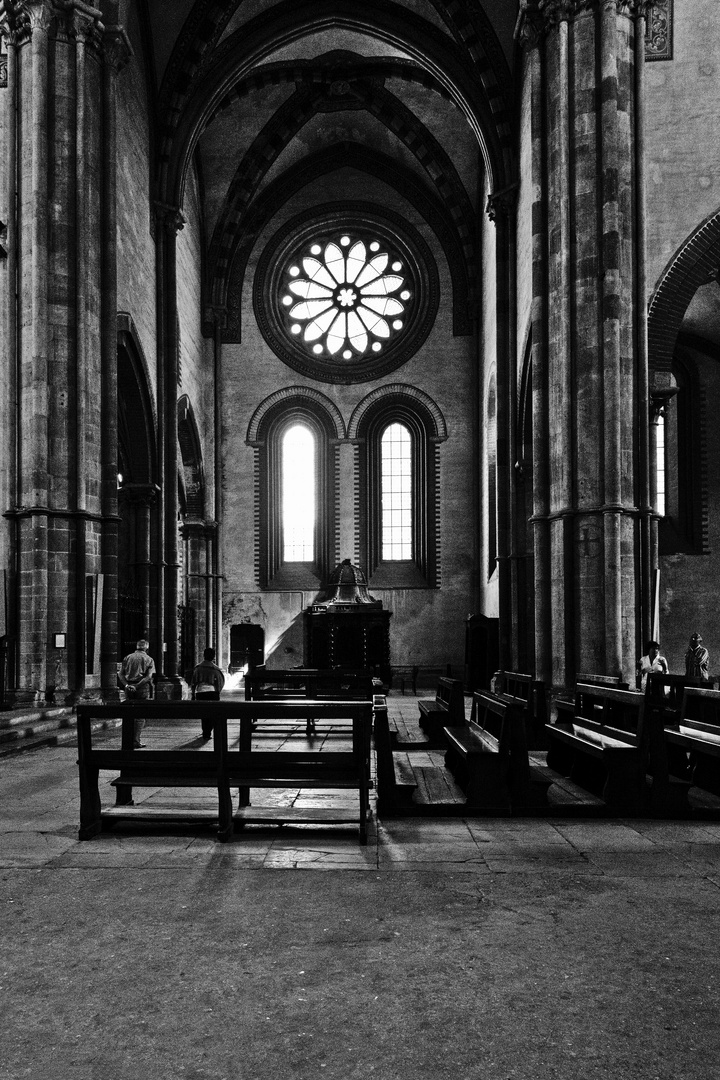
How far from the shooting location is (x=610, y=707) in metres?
9.02

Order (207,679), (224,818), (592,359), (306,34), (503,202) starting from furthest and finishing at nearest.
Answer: (306,34), (503,202), (592,359), (207,679), (224,818)

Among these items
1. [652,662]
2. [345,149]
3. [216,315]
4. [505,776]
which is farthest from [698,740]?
[345,149]

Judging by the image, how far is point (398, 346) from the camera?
2852cm

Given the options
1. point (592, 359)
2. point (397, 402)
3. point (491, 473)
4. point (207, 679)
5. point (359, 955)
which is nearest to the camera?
point (359, 955)

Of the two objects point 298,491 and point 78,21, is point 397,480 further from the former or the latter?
point 78,21

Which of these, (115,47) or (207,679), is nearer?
(207,679)

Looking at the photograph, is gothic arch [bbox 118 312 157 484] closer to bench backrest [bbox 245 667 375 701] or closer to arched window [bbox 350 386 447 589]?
arched window [bbox 350 386 447 589]

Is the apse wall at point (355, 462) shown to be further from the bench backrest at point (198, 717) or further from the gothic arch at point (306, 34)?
the bench backrest at point (198, 717)

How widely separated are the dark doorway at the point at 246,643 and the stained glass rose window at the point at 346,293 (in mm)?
7564

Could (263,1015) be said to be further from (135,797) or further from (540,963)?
(135,797)

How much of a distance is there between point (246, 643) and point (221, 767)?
843 inches

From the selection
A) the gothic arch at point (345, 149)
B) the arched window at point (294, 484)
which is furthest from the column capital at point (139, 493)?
the gothic arch at point (345, 149)

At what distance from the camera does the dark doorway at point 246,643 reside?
1064 inches

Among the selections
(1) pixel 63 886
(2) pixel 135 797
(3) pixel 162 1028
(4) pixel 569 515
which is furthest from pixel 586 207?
(3) pixel 162 1028
